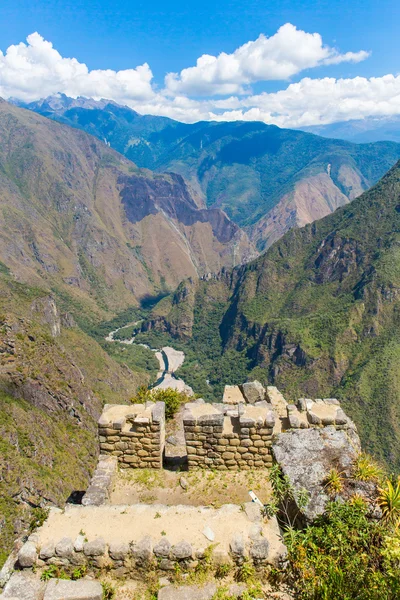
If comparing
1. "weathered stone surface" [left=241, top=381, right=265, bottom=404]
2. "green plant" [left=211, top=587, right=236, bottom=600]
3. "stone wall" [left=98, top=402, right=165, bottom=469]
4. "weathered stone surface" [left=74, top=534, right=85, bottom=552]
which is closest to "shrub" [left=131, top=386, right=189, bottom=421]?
"weathered stone surface" [left=241, top=381, right=265, bottom=404]

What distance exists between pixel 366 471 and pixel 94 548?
713 cm

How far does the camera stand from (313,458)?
10.8 metres

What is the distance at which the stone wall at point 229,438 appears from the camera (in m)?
13.9

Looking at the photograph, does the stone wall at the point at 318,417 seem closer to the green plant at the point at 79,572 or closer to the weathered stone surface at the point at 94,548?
the weathered stone surface at the point at 94,548

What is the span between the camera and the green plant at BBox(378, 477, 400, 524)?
29.2ft

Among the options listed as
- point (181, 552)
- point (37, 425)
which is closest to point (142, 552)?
point (181, 552)

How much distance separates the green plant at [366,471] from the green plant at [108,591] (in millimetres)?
6658

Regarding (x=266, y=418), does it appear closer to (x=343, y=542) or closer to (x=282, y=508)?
(x=282, y=508)

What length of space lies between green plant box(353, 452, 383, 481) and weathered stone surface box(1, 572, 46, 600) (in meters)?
8.14

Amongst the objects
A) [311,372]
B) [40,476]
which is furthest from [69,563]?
[311,372]

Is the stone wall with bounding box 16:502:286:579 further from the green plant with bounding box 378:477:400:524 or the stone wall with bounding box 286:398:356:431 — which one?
the stone wall with bounding box 286:398:356:431

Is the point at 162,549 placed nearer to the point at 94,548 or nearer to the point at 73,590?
the point at 94,548

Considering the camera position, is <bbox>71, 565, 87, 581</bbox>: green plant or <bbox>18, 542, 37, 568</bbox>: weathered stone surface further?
<bbox>71, 565, 87, 581</bbox>: green plant

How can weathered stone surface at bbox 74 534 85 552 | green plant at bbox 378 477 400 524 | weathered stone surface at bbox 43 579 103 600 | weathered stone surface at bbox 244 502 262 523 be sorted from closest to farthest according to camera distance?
weathered stone surface at bbox 43 579 103 600 → green plant at bbox 378 477 400 524 → weathered stone surface at bbox 74 534 85 552 → weathered stone surface at bbox 244 502 262 523
